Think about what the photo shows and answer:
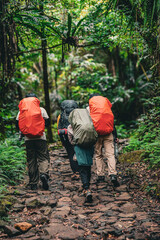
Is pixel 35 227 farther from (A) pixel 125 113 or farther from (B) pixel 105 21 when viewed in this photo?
(A) pixel 125 113

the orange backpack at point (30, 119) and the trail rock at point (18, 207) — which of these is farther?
the orange backpack at point (30, 119)

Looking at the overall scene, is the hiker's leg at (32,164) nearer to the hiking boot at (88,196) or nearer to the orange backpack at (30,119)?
the orange backpack at (30,119)

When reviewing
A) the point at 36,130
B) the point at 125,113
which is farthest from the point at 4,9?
the point at 125,113

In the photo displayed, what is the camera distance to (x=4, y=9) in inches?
153

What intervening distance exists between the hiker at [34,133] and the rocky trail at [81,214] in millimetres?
352

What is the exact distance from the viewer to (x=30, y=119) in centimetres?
453

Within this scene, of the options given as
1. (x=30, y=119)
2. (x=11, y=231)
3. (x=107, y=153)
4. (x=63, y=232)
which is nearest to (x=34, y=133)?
(x=30, y=119)

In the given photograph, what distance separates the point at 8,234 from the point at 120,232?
4.81 feet

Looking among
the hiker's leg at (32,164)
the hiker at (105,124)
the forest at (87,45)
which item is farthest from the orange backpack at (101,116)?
the hiker's leg at (32,164)

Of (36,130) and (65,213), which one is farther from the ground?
(36,130)

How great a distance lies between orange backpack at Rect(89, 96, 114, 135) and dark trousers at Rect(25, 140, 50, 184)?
131 centimetres

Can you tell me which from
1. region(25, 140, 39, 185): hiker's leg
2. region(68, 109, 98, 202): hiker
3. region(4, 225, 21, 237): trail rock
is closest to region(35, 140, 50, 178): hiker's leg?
region(25, 140, 39, 185): hiker's leg

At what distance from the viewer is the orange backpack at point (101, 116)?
443cm

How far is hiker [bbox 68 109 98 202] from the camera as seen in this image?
4.06 m
